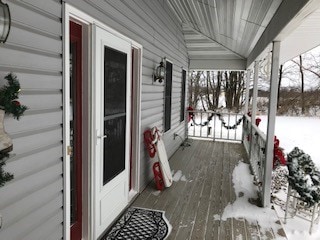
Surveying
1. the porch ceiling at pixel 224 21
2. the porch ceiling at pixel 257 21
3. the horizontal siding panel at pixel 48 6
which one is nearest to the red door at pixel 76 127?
the horizontal siding panel at pixel 48 6

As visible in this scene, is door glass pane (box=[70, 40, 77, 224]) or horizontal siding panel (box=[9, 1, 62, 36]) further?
door glass pane (box=[70, 40, 77, 224])

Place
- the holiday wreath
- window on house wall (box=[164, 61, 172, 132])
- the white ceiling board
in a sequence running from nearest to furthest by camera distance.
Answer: the white ceiling board
the holiday wreath
window on house wall (box=[164, 61, 172, 132])

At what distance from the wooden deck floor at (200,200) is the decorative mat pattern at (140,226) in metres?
0.12

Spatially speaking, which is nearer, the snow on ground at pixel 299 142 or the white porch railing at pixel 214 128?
the snow on ground at pixel 299 142

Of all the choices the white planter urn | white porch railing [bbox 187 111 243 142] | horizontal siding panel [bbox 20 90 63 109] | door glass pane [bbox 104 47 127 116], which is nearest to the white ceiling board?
door glass pane [bbox 104 47 127 116]

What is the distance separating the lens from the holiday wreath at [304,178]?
3469mm

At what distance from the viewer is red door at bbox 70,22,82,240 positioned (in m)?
2.50

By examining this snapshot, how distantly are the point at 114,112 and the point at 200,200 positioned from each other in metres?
1.89

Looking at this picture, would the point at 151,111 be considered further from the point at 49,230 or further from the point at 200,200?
Answer: the point at 49,230

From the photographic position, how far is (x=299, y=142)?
10.4 meters

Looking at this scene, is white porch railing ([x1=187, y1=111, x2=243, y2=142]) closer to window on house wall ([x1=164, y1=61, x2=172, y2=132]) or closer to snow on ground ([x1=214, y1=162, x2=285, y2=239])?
window on house wall ([x1=164, y1=61, x2=172, y2=132])

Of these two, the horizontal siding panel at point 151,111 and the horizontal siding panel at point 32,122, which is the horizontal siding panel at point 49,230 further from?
the horizontal siding panel at point 151,111

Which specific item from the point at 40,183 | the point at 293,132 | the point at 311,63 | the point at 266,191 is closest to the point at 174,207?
the point at 266,191

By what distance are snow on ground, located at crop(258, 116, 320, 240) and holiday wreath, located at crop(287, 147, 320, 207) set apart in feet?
1.20
